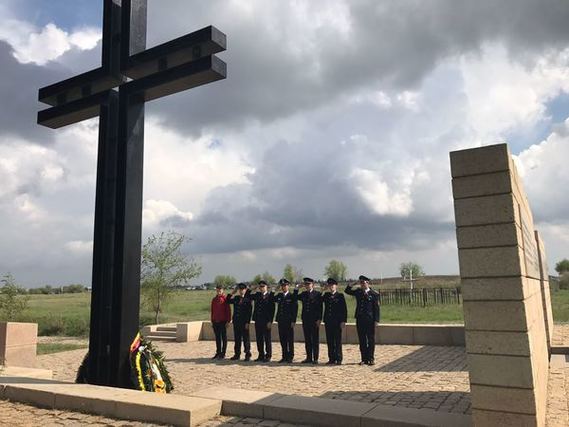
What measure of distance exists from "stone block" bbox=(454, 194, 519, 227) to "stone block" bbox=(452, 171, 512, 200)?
0.05m

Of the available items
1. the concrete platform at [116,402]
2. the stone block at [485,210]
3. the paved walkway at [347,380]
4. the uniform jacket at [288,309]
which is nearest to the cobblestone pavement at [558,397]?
the paved walkway at [347,380]

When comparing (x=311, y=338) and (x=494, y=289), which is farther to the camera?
(x=311, y=338)

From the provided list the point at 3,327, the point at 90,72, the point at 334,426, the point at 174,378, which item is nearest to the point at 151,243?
the point at 3,327

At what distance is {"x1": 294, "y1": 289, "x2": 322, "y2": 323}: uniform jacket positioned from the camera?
403 inches

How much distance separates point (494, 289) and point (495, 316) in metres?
0.23

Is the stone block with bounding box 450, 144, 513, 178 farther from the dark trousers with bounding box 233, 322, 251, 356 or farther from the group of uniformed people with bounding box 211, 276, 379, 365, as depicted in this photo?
the dark trousers with bounding box 233, 322, 251, 356

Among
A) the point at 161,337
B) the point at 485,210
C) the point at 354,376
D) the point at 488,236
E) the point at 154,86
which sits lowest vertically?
the point at 354,376

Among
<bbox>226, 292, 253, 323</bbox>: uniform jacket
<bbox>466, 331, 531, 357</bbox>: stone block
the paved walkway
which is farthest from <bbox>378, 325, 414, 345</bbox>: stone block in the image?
<bbox>466, 331, 531, 357</bbox>: stone block

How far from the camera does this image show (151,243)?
20.7 metres

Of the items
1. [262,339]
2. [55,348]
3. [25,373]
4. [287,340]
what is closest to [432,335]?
[287,340]

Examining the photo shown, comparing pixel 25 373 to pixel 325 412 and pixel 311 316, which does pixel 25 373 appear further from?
pixel 325 412

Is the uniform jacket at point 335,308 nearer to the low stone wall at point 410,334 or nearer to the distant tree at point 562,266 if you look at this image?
the low stone wall at point 410,334

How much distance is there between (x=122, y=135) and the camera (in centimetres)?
699

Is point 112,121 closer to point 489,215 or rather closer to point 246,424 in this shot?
point 246,424
